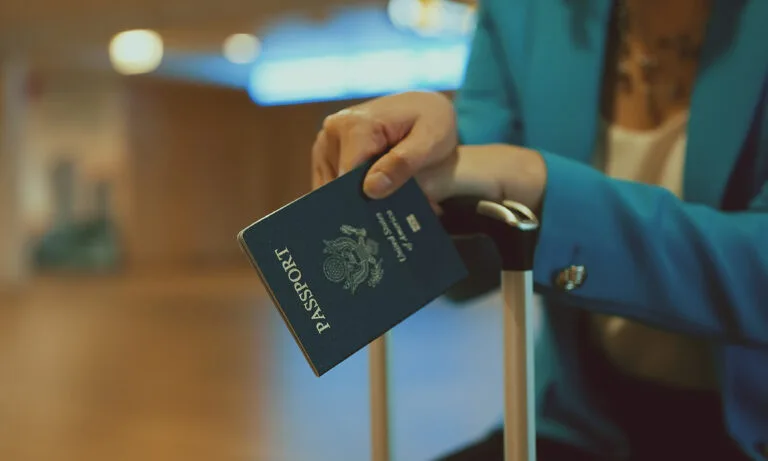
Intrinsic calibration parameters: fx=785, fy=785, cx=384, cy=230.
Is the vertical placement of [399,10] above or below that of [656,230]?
below

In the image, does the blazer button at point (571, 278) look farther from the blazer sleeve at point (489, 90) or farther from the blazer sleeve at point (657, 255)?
the blazer sleeve at point (489, 90)

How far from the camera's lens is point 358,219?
0.53 m

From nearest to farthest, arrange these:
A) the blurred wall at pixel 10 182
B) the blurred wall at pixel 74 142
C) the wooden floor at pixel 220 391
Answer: the wooden floor at pixel 220 391
the blurred wall at pixel 10 182
the blurred wall at pixel 74 142

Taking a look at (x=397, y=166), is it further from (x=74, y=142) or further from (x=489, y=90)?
(x=74, y=142)

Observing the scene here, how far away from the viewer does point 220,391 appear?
296 cm

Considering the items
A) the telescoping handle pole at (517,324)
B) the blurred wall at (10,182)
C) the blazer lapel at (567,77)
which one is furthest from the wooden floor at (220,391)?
the blurred wall at (10,182)

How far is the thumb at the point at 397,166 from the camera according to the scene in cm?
53

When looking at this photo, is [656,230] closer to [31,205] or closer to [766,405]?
[766,405]

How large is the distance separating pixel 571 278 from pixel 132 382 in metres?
2.87

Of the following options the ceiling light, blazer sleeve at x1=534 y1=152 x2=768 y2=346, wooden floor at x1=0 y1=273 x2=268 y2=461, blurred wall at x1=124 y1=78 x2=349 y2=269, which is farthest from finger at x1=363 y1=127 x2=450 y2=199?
blurred wall at x1=124 y1=78 x2=349 y2=269

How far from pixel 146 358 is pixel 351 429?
1.69m

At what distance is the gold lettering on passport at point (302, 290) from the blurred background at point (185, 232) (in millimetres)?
276

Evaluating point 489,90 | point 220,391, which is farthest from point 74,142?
point 489,90

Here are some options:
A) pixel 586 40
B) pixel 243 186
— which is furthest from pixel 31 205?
A: pixel 586 40
